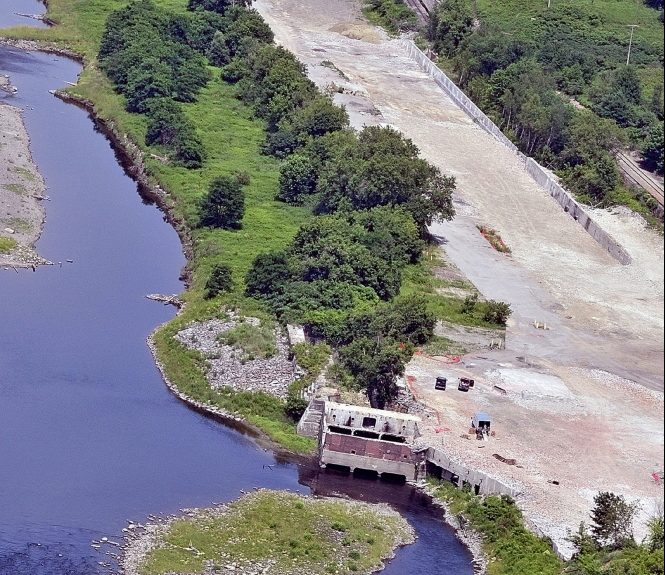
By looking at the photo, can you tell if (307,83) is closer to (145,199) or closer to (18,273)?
(145,199)

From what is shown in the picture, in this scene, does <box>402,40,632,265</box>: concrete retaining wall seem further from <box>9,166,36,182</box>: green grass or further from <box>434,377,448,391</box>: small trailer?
<box>9,166,36,182</box>: green grass

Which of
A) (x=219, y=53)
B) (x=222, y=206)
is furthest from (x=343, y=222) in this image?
(x=219, y=53)

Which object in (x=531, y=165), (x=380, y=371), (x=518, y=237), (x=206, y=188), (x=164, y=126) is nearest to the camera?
(x=380, y=371)

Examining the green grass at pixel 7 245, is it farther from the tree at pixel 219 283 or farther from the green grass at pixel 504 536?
the green grass at pixel 504 536

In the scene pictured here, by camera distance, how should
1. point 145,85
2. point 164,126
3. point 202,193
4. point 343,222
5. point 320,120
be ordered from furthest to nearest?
point 145,85, point 320,120, point 164,126, point 202,193, point 343,222

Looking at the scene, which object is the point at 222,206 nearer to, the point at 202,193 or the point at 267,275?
the point at 202,193

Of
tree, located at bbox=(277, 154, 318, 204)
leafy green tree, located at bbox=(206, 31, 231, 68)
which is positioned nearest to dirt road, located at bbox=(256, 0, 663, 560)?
leafy green tree, located at bbox=(206, 31, 231, 68)
